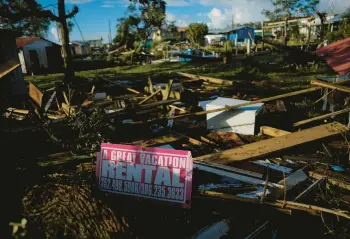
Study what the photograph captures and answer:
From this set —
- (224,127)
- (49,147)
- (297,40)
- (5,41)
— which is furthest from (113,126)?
(297,40)

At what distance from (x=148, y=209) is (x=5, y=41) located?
11.9 meters

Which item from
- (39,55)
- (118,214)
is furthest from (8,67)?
(39,55)

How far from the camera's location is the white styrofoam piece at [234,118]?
598 centimetres

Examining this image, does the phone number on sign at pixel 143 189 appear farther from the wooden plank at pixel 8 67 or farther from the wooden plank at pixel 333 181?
the wooden plank at pixel 8 67

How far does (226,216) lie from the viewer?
312cm

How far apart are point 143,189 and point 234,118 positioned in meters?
3.67

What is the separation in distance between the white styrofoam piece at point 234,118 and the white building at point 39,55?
73.9ft

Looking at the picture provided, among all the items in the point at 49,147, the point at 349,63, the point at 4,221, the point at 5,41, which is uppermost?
the point at 5,41

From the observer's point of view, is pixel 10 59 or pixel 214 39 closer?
pixel 10 59

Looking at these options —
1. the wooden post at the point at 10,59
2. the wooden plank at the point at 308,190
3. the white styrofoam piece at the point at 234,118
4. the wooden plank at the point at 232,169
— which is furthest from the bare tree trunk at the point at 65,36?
the wooden plank at the point at 308,190

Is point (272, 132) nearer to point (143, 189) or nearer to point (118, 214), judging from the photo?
point (143, 189)

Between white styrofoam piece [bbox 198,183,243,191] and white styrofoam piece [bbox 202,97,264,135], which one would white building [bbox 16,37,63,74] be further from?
white styrofoam piece [bbox 198,183,243,191]

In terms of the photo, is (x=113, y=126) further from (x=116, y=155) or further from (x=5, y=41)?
(x=5, y=41)

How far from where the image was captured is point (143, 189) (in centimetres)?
308
